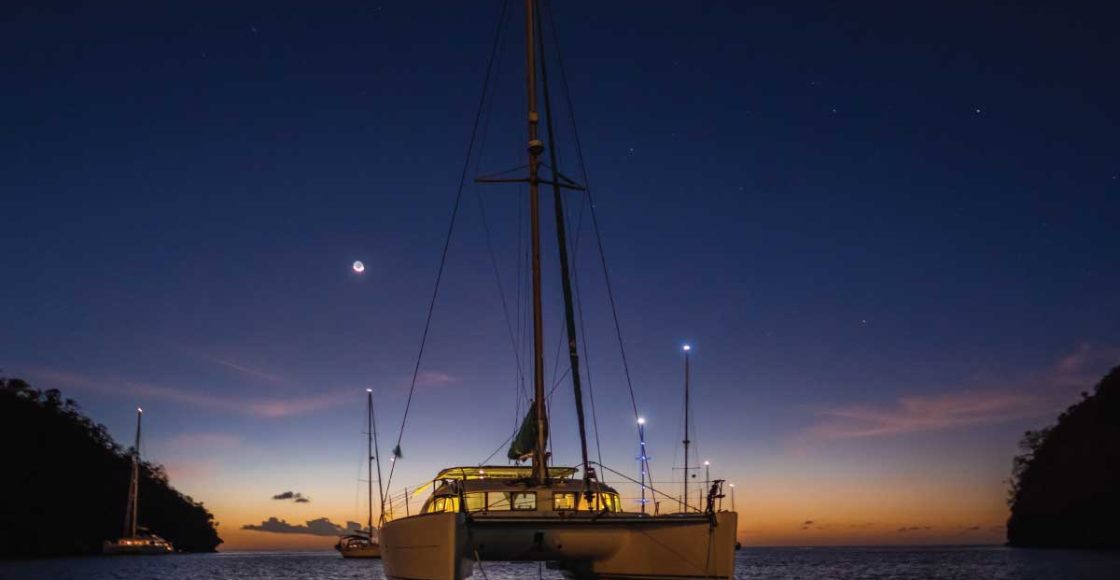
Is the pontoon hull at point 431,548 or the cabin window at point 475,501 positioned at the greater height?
the cabin window at point 475,501

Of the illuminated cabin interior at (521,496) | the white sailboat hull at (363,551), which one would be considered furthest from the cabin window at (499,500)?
the white sailboat hull at (363,551)

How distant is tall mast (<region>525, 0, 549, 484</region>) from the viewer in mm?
17234

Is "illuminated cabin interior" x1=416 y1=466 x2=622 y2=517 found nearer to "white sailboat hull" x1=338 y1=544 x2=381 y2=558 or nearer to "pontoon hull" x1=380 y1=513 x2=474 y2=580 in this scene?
"pontoon hull" x1=380 y1=513 x2=474 y2=580

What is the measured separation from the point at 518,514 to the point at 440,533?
67.5 inches

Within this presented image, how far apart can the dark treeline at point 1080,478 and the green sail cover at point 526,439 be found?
74644 millimetres

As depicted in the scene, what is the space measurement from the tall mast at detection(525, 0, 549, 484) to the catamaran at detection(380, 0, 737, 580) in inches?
0.8

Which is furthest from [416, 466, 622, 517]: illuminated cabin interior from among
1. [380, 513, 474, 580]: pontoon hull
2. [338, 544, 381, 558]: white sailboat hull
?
[338, 544, 381, 558]: white sailboat hull

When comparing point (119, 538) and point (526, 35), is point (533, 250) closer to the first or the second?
point (526, 35)

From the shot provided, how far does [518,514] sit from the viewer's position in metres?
15.5

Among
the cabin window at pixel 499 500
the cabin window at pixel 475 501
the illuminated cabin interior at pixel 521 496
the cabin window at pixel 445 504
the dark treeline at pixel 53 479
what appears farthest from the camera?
the dark treeline at pixel 53 479

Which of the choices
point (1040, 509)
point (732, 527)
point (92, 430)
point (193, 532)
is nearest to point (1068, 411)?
point (1040, 509)

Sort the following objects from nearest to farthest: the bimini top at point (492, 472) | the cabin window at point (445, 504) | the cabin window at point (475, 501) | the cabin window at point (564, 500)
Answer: the cabin window at point (564, 500) → the cabin window at point (475, 501) → the cabin window at point (445, 504) → the bimini top at point (492, 472)

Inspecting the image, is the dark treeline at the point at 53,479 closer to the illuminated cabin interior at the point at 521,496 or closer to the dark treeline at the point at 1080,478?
the illuminated cabin interior at the point at 521,496

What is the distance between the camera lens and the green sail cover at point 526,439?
17.3 meters
